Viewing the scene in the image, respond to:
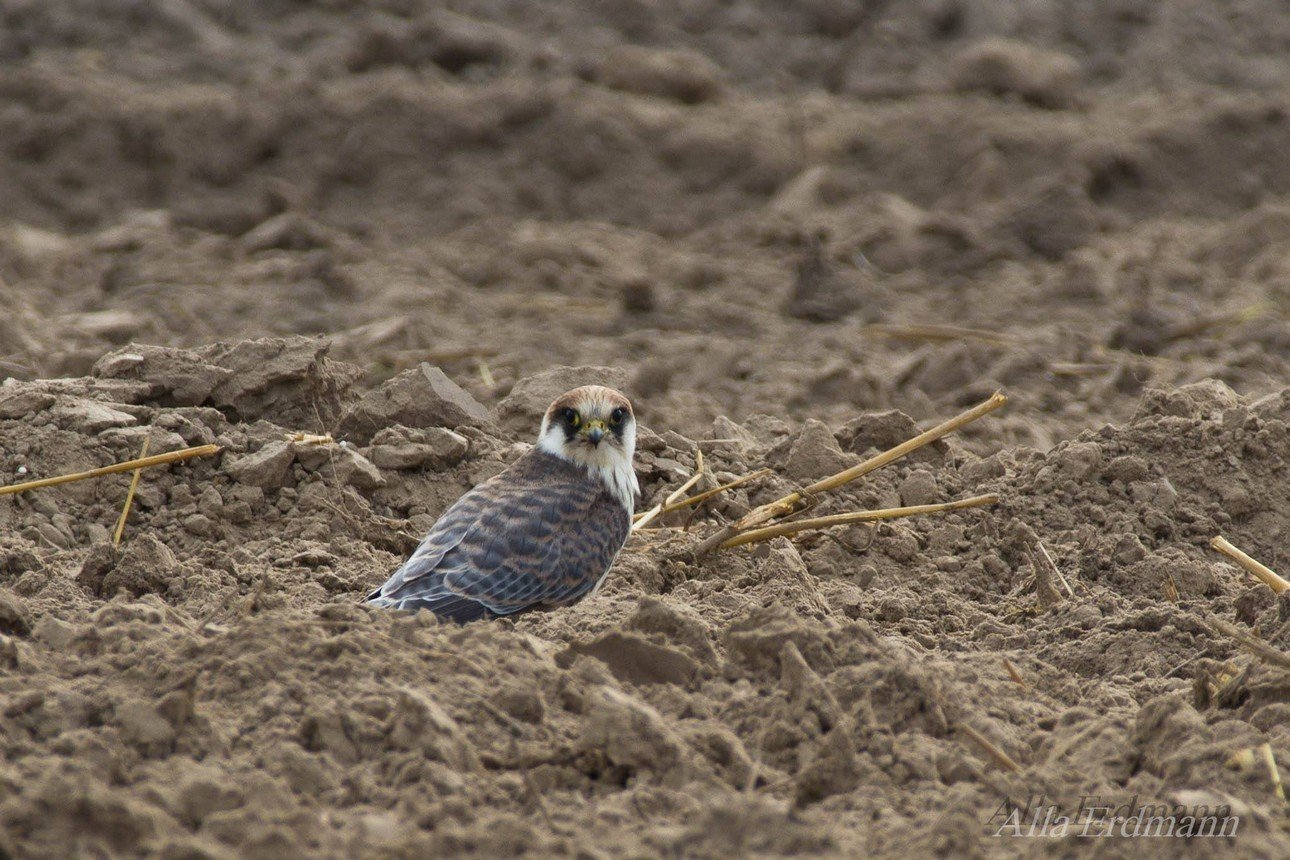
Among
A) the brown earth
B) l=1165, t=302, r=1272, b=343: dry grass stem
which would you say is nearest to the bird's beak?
the brown earth

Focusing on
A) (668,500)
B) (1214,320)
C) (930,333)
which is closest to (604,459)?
(668,500)

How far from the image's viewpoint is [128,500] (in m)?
5.96

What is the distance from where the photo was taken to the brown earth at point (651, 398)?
3660 millimetres

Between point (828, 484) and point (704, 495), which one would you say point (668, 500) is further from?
point (828, 484)

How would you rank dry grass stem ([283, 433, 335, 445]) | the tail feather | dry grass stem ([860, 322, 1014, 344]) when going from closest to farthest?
1. the tail feather
2. dry grass stem ([283, 433, 335, 445])
3. dry grass stem ([860, 322, 1014, 344])

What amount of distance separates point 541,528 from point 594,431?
45 centimetres

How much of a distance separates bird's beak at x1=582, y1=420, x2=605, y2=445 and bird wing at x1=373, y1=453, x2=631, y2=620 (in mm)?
→ 152

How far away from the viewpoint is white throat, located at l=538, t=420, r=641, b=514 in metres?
5.87

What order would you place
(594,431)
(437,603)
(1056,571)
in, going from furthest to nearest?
1. (594,431)
2. (1056,571)
3. (437,603)


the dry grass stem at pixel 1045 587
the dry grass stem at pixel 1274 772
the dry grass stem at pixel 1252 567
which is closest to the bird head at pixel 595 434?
the dry grass stem at pixel 1045 587

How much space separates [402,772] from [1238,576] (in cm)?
362

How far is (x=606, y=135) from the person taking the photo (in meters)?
12.6

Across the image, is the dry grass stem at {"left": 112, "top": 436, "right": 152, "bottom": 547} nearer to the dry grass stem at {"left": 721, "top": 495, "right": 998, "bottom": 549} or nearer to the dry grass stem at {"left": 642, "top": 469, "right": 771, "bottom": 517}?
the dry grass stem at {"left": 642, "top": 469, "right": 771, "bottom": 517}

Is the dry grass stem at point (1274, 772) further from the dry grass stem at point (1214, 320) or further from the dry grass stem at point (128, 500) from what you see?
the dry grass stem at point (1214, 320)
